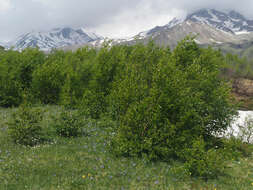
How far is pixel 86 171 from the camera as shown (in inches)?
348

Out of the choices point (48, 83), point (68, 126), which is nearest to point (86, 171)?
point (68, 126)

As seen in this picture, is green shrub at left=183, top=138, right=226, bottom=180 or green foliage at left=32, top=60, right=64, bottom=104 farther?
green foliage at left=32, top=60, right=64, bottom=104

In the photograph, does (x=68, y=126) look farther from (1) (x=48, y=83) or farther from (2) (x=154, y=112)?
(1) (x=48, y=83)

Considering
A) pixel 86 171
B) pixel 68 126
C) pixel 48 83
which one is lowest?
pixel 86 171

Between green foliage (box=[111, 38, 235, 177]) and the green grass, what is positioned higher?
green foliage (box=[111, 38, 235, 177])

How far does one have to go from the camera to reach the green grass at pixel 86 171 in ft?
25.8

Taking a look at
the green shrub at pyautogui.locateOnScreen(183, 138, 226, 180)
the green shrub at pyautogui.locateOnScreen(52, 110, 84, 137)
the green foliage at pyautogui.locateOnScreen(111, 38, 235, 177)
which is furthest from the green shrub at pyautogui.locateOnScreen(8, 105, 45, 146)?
the green shrub at pyautogui.locateOnScreen(183, 138, 226, 180)

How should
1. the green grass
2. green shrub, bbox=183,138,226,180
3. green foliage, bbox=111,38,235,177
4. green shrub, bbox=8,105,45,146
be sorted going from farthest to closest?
1. green shrub, bbox=8,105,45,146
2. green foliage, bbox=111,38,235,177
3. green shrub, bbox=183,138,226,180
4. the green grass

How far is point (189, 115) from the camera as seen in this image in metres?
11.4

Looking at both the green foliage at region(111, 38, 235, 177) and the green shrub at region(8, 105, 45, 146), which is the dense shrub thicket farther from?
the green shrub at region(8, 105, 45, 146)

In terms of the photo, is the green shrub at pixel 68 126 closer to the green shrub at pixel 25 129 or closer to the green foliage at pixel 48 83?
the green shrub at pixel 25 129

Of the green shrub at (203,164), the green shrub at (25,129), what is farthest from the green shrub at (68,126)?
the green shrub at (203,164)

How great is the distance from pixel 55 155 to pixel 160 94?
201 inches

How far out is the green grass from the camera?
7.88m
